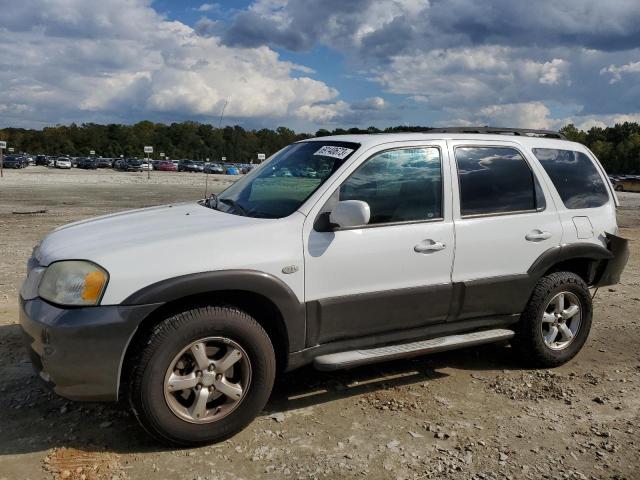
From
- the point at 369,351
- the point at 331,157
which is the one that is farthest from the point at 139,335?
the point at 331,157

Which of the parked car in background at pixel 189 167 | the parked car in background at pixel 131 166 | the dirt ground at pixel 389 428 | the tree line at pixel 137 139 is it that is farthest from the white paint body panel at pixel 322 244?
the tree line at pixel 137 139

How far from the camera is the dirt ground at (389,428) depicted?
10.8 ft

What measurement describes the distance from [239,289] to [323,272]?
1.89 ft

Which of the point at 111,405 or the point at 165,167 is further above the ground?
the point at 165,167

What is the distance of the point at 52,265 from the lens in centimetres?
335

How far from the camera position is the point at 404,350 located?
4.04m

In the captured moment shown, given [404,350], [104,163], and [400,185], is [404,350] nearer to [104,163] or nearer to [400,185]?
[400,185]

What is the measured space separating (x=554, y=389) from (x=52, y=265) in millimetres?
3700

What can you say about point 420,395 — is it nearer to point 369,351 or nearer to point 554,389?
point 369,351

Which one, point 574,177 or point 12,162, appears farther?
point 12,162

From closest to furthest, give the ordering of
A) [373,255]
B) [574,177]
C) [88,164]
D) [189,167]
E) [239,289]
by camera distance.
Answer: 1. [239,289]
2. [373,255]
3. [574,177]
4. [88,164]
5. [189,167]

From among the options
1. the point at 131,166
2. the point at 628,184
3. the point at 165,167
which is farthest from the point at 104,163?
the point at 628,184

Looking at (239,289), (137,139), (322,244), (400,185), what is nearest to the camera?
(239,289)

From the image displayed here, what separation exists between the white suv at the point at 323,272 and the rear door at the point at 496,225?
0.04 feet
